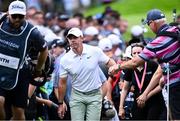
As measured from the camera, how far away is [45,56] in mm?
15508

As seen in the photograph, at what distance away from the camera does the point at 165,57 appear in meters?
14.8

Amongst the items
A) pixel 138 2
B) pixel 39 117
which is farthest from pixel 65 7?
pixel 39 117

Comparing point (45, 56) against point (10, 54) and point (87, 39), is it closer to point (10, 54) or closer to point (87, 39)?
point (10, 54)

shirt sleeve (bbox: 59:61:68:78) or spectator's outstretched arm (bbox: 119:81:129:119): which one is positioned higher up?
shirt sleeve (bbox: 59:61:68:78)

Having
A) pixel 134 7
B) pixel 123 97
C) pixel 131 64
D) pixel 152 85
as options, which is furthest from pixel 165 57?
pixel 134 7

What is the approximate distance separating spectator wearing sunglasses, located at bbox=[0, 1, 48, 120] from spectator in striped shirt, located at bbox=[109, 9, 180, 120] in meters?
1.41

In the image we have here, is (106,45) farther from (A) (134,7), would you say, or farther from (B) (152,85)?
(A) (134,7)

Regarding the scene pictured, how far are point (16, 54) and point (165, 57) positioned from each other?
251 centimetres

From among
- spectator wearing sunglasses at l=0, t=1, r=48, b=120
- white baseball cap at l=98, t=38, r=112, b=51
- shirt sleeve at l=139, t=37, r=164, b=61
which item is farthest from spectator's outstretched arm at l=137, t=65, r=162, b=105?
white baseball cap at l=98, t=38, r=112, b=51

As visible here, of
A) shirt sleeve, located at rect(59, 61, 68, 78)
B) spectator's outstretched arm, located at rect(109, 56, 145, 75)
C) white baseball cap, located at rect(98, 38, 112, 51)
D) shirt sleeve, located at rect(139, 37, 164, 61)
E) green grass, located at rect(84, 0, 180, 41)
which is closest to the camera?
shirt sleeve, located at rect(139, 37, 164, 61)

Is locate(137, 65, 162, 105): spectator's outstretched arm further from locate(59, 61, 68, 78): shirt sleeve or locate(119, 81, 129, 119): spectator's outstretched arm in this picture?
locate(59, 61, 68, 78): shirt sleeve

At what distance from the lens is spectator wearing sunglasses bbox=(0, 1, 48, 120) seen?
15102 millimetres

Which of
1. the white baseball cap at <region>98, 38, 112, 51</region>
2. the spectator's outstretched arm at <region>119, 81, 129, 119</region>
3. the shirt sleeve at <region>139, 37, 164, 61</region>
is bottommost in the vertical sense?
the spectator's outstretched arm at <region>119, 81, 129, 119</region>

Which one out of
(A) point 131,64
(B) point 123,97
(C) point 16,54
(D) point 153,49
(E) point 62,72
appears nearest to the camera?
(D) point 153,49
